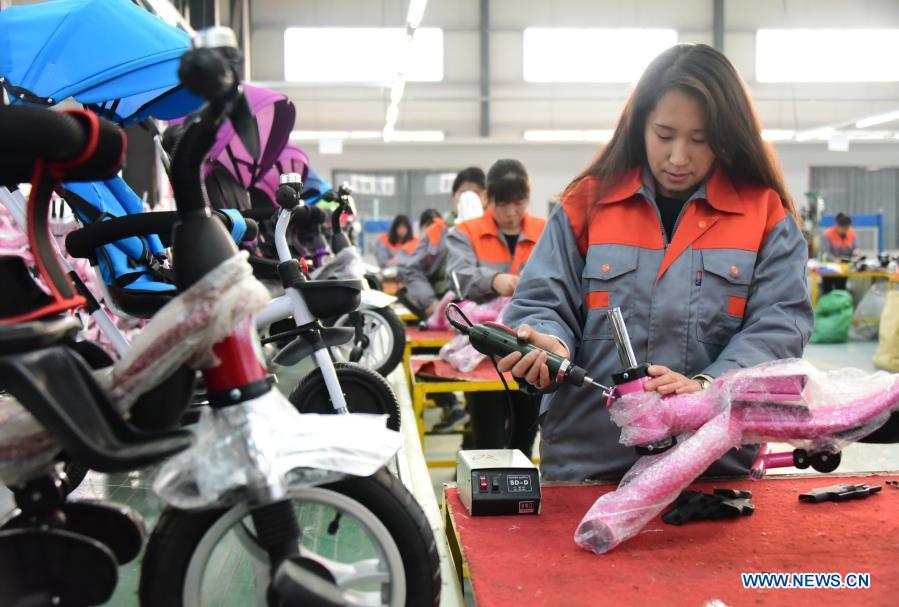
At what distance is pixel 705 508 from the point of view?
3.95 feet

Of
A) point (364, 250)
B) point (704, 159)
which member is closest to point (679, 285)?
point (704, 159)

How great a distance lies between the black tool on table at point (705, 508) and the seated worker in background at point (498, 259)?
1.74 metres

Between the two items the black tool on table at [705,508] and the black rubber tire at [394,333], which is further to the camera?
the black rubber tire at [394,333]

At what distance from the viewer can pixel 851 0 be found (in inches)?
549

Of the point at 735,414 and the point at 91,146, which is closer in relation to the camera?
the point at 91,146

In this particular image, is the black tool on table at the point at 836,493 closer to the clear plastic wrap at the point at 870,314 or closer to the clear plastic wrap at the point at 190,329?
the clear plastic wrap at the point at 190,329

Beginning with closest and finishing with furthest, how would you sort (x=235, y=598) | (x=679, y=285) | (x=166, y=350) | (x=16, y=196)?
(x=166, y=350) < (x=235, y=598) < (x=679, y=285) < (x=16, y=196)

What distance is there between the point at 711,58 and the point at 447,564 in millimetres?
1057

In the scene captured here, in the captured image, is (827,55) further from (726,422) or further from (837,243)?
(726,422)

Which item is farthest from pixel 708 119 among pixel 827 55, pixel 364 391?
pixel 827 55

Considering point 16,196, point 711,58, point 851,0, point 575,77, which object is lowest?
point 16,196

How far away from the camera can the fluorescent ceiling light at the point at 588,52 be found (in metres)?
13.5

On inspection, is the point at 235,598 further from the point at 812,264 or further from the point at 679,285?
the point at 812,264

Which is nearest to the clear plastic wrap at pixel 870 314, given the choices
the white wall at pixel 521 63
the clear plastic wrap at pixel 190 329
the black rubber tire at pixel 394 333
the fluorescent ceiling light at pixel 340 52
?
the black rubber tire at pixel 394 333
